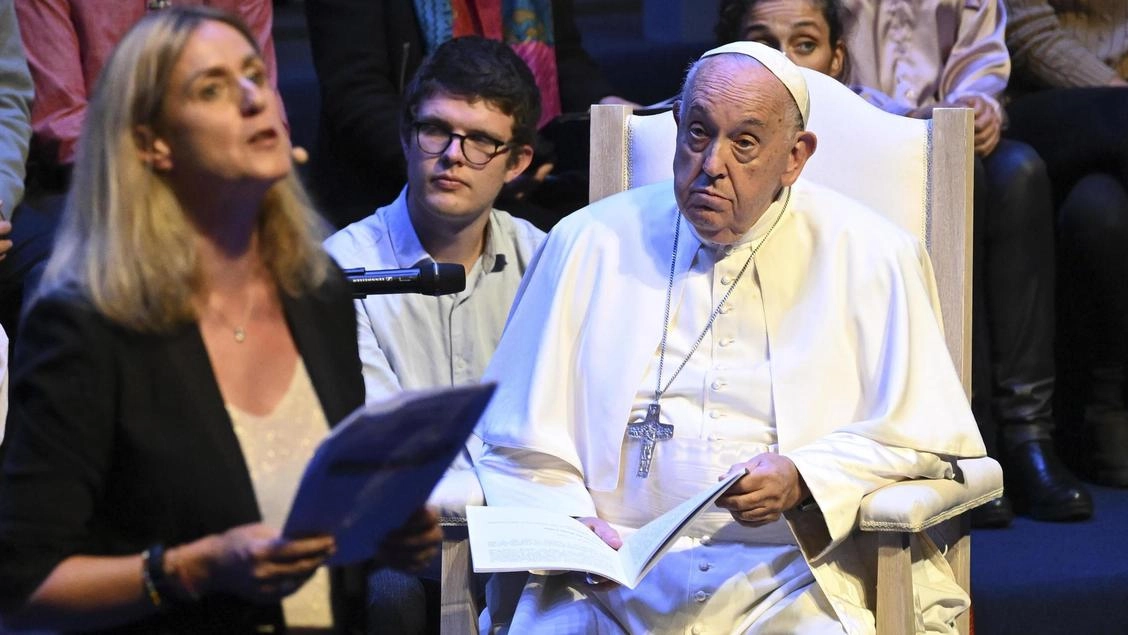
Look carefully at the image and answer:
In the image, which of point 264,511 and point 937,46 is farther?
point 937,46

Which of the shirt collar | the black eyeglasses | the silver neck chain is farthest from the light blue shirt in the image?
the silver neck chain

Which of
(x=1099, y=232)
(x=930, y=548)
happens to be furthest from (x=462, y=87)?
(x=1099, y=232)

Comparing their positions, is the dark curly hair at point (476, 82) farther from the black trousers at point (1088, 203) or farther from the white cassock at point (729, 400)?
the black trousers at point (1088, 203)

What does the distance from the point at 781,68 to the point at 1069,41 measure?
6.57ft

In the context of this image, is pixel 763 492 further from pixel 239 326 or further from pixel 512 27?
pixel 512 27

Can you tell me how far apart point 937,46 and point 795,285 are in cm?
154

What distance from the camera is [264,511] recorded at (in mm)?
1708

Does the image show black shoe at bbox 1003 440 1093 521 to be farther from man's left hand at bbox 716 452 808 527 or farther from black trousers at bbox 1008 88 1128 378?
man's left hand at bbox 716 452 808 527

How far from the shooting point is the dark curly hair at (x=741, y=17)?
165 inches

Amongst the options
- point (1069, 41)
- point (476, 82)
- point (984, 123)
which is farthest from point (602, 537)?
point (1069, 41)

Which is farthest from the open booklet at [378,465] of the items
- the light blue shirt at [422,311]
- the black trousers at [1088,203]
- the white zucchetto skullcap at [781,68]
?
the black trousers at [1088,203]

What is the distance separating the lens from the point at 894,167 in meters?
3.56

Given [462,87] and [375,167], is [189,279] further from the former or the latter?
[375,167]

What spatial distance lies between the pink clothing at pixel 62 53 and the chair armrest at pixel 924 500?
6.98 feet
